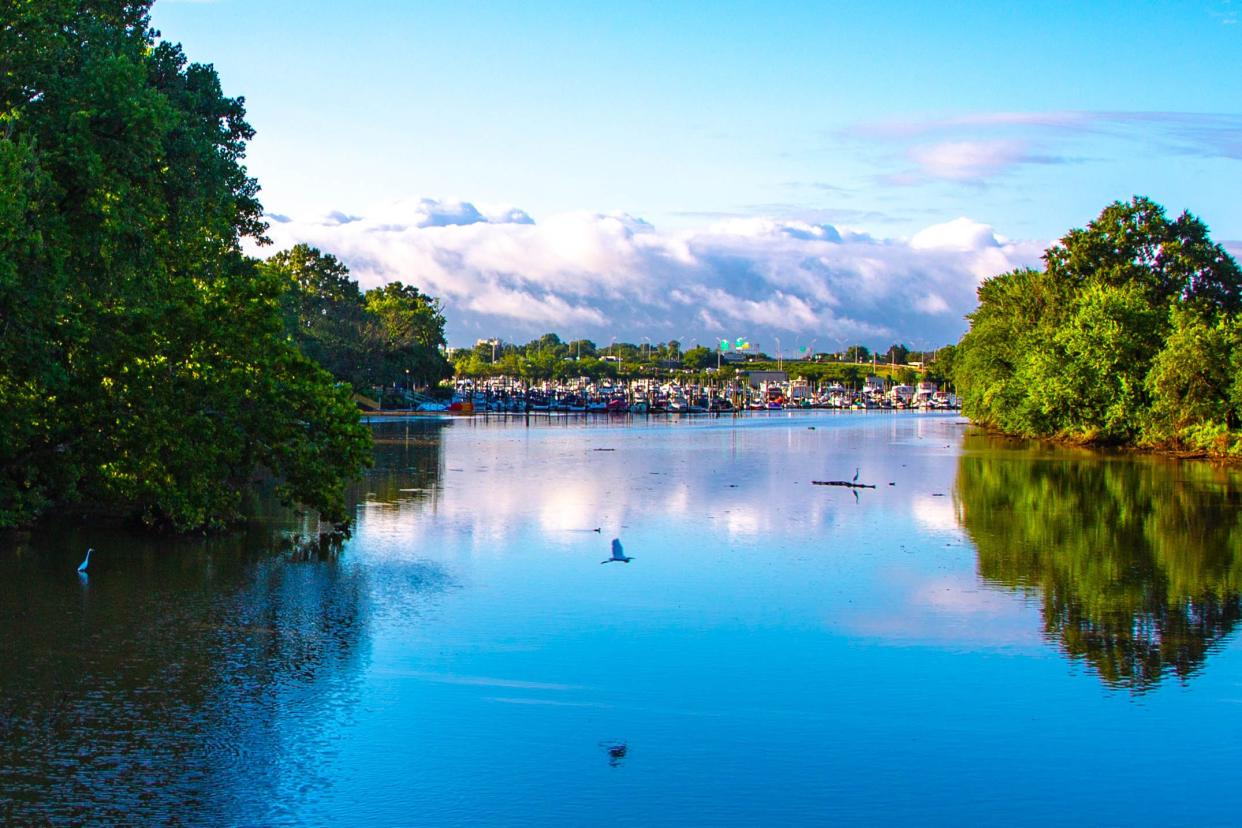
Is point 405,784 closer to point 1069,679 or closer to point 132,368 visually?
point 1069,679

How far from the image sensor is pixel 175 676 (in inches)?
620

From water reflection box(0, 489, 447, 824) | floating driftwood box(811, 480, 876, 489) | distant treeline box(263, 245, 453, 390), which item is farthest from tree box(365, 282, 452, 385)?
water reflection box(0, 489, 447, 824)

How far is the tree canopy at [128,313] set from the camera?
21.1m

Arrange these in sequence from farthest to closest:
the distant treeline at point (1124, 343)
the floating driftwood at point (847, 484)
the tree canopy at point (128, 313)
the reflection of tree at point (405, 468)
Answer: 1. the distant treeline at point (1124, 343)
2. the floating driftwood at point (847, 484)
3. the reflection of tree at point (405, 468)
4. the tree canopy at point (128, 313)

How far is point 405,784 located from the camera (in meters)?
12.4

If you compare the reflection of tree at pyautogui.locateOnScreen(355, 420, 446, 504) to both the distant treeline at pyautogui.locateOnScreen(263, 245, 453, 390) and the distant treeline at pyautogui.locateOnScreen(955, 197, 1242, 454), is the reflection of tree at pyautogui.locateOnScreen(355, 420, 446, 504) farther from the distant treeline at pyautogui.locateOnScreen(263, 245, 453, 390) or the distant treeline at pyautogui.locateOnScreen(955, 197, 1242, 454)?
the distant treeline at pyautogui.locateOnScreen(955, 197, 1242, 454)

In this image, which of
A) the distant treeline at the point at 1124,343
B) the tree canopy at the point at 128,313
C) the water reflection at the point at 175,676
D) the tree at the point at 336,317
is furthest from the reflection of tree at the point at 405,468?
the distant treeline at the point at 1124,343

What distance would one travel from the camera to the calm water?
12289 millimetres

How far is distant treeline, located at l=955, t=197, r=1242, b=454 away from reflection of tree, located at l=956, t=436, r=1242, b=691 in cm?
903

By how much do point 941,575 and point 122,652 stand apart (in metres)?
15.3

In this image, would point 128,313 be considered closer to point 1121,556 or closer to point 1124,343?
point 1121,556

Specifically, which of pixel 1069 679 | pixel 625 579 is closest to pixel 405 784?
pixel 1069 679

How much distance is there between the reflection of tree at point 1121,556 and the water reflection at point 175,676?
1055 cm

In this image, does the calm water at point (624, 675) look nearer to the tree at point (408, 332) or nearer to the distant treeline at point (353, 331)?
the distant treeline at point (353, 331)
